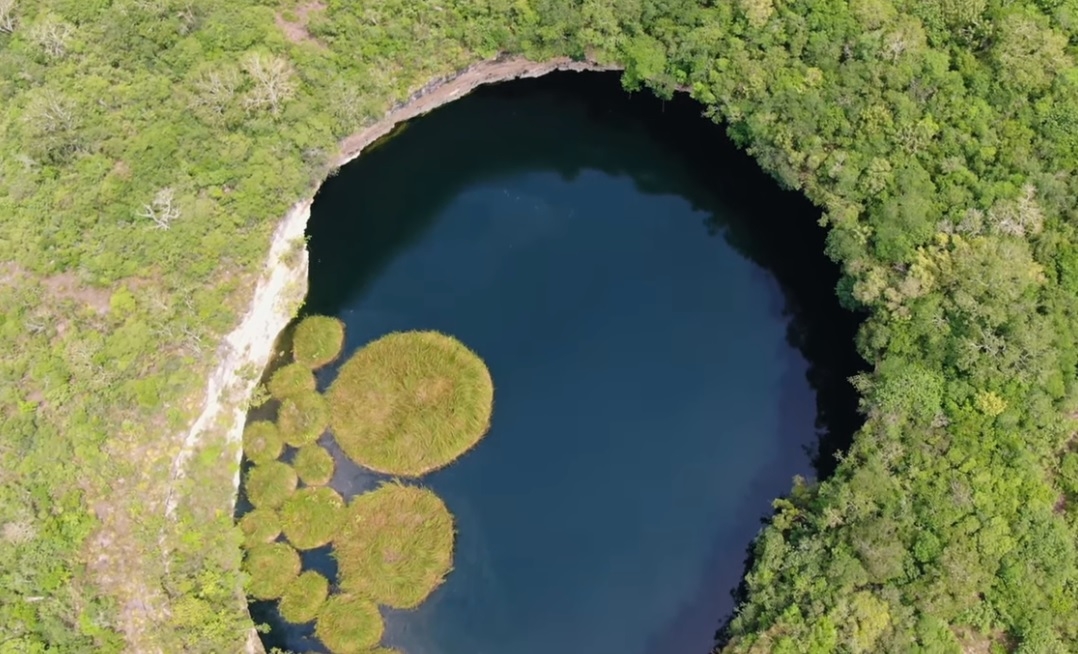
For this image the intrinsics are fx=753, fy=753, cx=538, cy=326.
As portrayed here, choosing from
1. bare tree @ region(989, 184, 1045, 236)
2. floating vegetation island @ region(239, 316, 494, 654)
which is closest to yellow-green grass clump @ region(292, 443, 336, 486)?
floating vegetation island @ region(239, 316, 494, 654)

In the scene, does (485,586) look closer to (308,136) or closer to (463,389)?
(463,389)

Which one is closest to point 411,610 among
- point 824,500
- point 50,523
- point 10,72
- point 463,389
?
point 463,389

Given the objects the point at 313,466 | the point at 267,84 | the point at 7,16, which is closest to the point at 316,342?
the point at 313,466

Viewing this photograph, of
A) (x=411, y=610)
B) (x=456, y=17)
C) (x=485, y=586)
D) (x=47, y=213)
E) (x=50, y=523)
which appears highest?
(x=456, y=17)

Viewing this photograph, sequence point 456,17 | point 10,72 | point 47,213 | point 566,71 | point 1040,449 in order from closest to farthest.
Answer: point 1040,449, point 47,213, point 10,72, point 456,17, point 566,71

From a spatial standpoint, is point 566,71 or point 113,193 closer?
point 113,193

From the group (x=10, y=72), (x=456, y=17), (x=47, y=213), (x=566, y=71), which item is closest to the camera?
(x=47, y=213)

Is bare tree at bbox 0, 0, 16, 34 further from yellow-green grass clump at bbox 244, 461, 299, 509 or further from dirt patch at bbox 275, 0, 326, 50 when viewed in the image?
yellow-green grass clump at bbox 244, 461, 299, 509

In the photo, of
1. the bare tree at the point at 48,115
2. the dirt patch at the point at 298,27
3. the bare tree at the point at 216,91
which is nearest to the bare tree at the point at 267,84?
the bare tree at the point at 216,91
